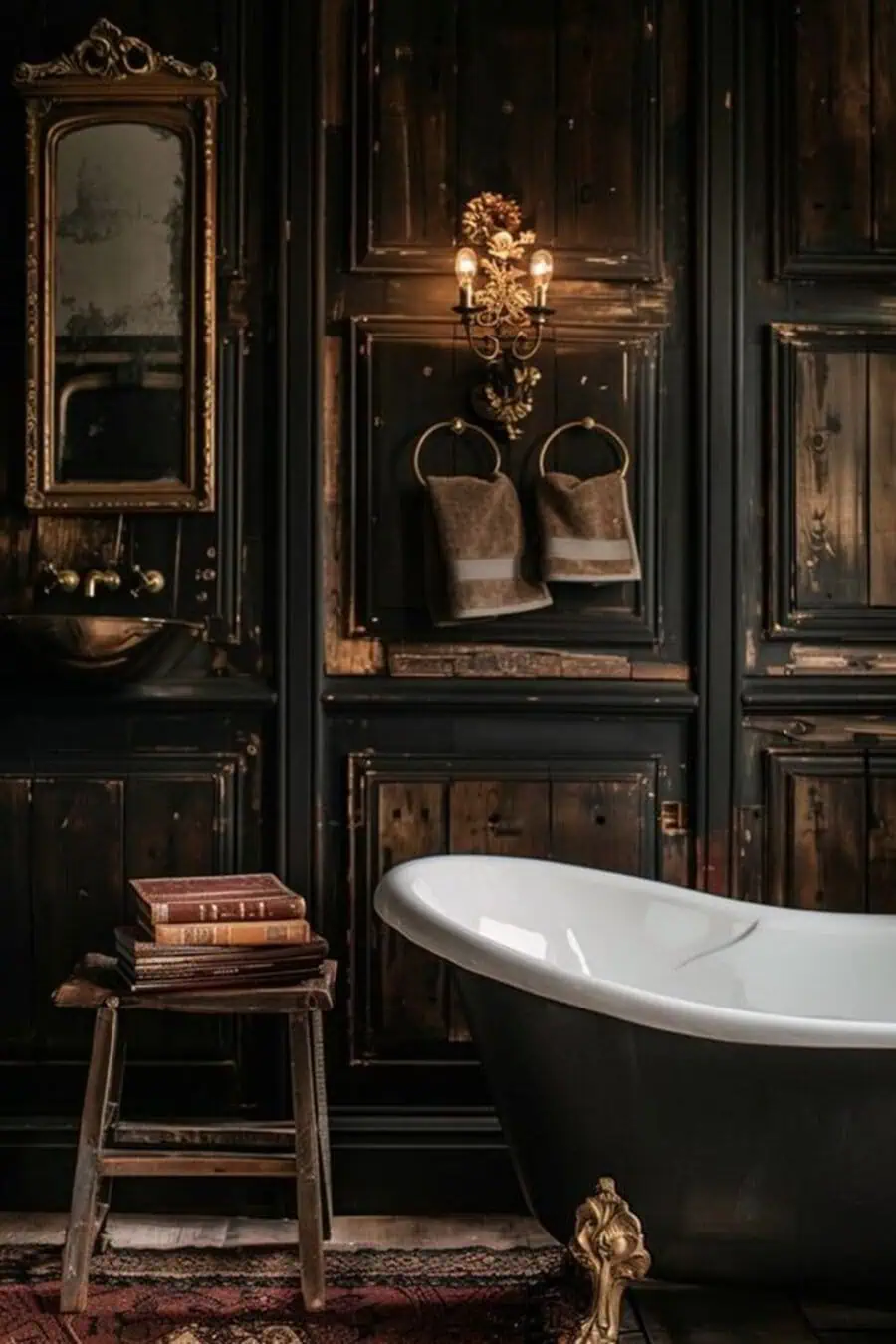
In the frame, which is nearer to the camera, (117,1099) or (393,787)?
(117,1099)

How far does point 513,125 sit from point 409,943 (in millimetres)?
1703

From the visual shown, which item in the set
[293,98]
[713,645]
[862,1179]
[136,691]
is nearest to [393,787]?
[136,691]

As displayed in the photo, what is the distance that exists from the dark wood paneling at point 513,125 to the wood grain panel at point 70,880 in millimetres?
1240

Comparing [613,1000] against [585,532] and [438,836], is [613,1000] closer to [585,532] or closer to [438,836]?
[438,836]

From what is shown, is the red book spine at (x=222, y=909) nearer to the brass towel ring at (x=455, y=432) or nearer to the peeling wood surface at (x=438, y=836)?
the peeling wood surface at (x=438, y=836)

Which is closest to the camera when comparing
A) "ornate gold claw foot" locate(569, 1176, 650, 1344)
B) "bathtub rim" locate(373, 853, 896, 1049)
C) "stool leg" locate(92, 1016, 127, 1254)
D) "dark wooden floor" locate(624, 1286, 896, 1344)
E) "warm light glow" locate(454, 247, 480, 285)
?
"bathtub rim" locate(373, 853, 896, 1049)

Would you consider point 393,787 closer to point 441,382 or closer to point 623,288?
point 441,382

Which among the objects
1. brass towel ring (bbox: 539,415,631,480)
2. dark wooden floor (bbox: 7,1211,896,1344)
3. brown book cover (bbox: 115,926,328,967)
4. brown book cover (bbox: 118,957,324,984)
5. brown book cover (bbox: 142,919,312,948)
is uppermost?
brass towel ring (bbox: 539,415,631,480)

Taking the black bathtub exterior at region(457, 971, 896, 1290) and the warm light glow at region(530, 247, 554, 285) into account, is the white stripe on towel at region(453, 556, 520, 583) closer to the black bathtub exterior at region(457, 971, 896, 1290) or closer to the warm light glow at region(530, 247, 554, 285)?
the warm light glow at region(530, 247, 554, 285)

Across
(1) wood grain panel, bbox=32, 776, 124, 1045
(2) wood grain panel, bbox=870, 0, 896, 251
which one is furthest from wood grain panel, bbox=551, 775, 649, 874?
(2) wood grain panel, bbox=870, 0, 896, 251

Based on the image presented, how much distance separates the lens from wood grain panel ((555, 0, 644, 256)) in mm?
2678

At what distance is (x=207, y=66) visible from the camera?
Result: 2602 millimetres

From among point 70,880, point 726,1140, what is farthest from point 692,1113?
point 70,880

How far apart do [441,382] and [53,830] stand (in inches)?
47.8
